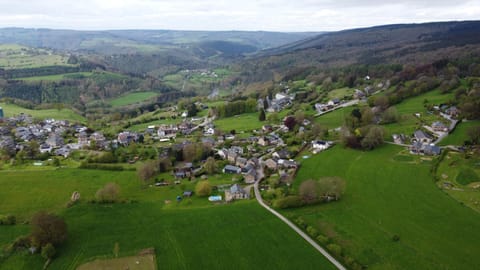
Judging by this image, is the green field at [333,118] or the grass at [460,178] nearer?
the grass at [460,178]

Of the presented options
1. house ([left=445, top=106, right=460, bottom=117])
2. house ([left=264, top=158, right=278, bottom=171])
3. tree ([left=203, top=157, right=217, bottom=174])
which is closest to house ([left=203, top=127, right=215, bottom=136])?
tree ([left=203, top=157, right=217, bottom=174])

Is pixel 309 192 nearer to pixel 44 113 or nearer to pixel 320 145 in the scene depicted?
pixel 320 145

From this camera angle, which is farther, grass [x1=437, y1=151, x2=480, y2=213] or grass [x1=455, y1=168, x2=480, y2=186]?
grass [x1=455, y1=168, x2=480, y2=186]

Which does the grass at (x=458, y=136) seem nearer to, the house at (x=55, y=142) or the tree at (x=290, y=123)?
the tree at (x=290, y=123)

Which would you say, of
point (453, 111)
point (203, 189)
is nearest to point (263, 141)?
point (203, 189)

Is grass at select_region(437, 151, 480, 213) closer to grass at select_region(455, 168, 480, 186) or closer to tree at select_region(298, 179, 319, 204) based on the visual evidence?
grass at select_region(455, 168, 480, 186)

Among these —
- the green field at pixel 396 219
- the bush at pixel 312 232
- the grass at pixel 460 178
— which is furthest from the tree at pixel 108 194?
the grass at pixel 460 178
